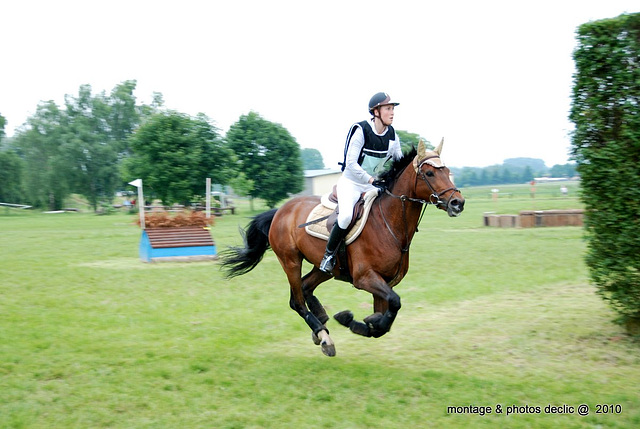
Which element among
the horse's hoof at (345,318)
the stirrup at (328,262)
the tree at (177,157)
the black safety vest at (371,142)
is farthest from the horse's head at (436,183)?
the tree at (177,157)

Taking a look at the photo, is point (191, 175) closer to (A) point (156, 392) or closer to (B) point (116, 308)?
(B) point (116, 308)

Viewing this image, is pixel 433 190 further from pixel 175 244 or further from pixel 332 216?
pixel 175 244

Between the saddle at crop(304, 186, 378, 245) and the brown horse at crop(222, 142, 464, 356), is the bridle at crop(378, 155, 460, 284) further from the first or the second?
the saddle at crop(304, 186, 378, 245)

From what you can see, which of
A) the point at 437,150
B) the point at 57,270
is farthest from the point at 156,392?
the point at 57,270

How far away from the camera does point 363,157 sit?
692 cm

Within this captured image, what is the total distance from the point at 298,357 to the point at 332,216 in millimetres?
1883

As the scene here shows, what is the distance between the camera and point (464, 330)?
8102 mm

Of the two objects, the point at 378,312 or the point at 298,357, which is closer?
the point at 378,312

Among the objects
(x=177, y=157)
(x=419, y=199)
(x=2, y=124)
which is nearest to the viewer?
(x=419, y=199)

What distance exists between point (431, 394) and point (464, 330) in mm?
2760

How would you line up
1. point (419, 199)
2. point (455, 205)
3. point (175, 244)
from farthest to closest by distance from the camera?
point (175, 244), point (419, 199), point (455, 205)

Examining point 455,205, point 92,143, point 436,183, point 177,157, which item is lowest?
point 455,205

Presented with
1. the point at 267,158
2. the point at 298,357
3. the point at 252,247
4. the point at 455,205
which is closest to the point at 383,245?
the point at 455,205

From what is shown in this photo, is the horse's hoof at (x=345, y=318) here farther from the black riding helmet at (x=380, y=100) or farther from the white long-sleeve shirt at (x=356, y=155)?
the black riding helmet at (x=380, y=100)
